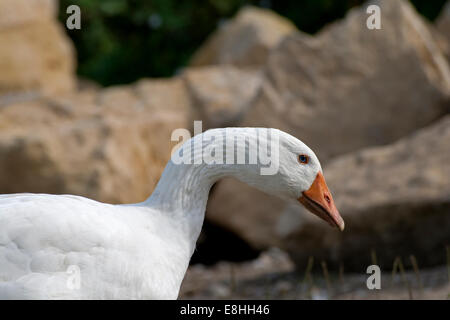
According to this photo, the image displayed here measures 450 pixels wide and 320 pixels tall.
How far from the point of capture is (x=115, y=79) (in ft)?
48.6

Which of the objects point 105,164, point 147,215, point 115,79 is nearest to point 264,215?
point 105,164

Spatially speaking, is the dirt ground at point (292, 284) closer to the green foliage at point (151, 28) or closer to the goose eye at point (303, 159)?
the goose eye at point (303, 159)

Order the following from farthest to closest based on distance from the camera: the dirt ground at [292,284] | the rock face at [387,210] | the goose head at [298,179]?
the rock face at [387,210], the dirt ground at [292,284], the goose head at [298,179]

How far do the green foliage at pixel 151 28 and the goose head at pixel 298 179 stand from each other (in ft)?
38.0

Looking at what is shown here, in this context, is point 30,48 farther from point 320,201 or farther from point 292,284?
point 320,201

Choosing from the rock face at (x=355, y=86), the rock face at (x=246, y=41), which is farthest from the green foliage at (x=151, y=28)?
the rock face at (x=355, y=86)

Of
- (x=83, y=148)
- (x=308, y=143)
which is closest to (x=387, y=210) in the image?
(x=308, y=143)

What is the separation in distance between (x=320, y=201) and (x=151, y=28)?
42.6 ft

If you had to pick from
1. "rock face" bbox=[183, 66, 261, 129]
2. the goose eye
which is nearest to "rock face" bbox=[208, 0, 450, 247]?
"rock face" bbox=[183, 66, 261, 129]

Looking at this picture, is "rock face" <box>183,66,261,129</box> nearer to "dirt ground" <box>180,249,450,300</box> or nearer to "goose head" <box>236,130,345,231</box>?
"dirt ground" <box>180,249,450,300</box>

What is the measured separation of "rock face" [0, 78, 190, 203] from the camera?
6250mm

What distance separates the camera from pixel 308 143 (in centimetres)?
680

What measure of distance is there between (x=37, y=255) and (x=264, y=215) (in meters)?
4.98

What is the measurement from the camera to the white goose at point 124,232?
2238 mm
